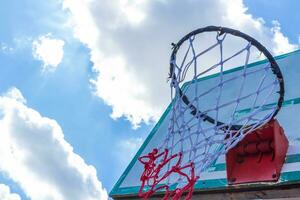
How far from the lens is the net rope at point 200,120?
219 cm

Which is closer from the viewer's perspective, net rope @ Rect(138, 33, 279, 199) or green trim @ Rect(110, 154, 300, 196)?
green trim @ Rect(110, 154, 300, 196)

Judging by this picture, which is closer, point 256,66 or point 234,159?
point 234,159

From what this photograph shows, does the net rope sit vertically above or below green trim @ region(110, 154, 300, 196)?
above

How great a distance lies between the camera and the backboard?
81.3 inches

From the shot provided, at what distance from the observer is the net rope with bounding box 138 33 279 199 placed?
86.1 inches

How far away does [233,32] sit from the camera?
2045 mm

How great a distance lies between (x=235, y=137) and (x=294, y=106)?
0.50m

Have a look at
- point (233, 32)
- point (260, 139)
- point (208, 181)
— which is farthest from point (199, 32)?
point (208, 181)

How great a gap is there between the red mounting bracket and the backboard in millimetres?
34

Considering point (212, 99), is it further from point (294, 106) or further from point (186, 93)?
point (294, 106)

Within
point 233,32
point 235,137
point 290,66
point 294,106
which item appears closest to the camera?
point 233,32

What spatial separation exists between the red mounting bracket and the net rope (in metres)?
0.06

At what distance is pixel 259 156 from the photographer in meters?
2.20

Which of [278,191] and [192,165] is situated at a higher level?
[192,165]
